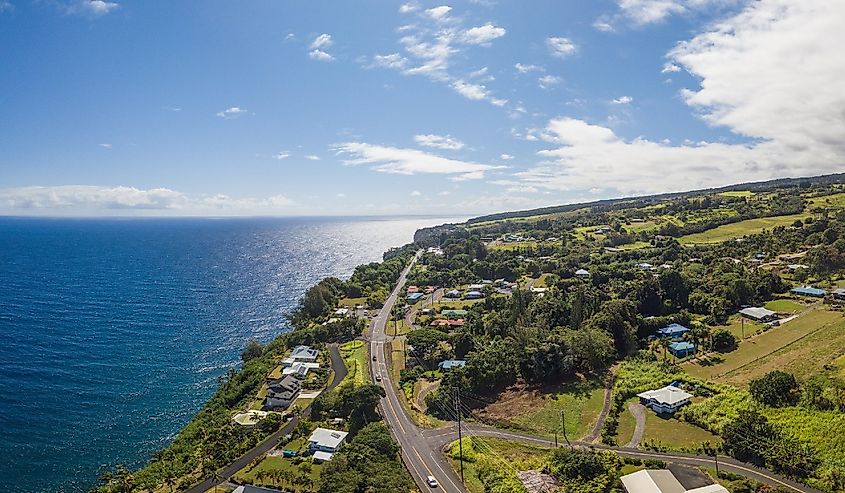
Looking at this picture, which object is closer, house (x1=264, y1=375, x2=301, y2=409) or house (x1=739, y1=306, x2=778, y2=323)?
house (x1=264, y1=375, x2=301, y2=409)

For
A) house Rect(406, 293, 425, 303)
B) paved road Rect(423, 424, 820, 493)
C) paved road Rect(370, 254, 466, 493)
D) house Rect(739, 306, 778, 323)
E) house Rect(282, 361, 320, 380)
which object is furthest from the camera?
house Rect(406, 293, 425, 303)

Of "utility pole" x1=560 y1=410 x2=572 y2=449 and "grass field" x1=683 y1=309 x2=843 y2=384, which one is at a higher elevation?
"grass field" x1=683 y1=309 x2=843 y2=384

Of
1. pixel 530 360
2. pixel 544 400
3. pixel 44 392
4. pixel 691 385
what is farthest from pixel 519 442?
pixel 44 392

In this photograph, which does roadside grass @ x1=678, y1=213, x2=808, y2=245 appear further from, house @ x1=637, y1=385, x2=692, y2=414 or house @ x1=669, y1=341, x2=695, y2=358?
house @ x1=637, y1=385, x2=692, y2=414

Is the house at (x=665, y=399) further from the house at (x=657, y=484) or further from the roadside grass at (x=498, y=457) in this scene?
the roadside grass at (x=498, y=457)

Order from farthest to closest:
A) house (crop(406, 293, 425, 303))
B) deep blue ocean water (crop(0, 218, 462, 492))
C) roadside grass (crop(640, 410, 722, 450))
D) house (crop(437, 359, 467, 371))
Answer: house (crop(406, 293, 425, 303)), house (crop(437, 359, 467, 371)), deep blue ocean water (crop(0, 218, 462, 492)), roadside grass (crop(640, 410, 722, 450))

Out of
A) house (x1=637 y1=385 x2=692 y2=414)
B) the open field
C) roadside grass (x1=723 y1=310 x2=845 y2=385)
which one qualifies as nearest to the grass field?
roadside grass (x1=723 y1=310 x2=845 y2=385)
